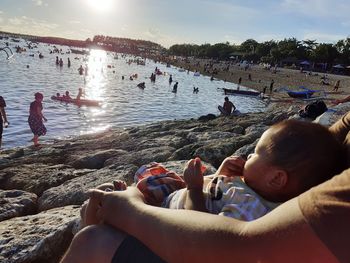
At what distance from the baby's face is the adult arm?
0.42m

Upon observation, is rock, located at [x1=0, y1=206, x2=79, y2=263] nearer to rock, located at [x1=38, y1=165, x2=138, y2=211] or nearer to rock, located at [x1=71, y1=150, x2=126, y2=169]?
rock, located at [x1=38, y1=165, x2=138, y2=211]

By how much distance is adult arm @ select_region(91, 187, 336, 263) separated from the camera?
5.06 ft

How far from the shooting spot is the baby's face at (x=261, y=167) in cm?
214

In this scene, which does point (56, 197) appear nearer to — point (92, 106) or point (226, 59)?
point (92, 106)

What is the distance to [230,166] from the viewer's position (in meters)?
2.58

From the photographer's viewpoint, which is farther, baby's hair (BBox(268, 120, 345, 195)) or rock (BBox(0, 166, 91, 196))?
rock (BBox(0, 166, 91, 196))

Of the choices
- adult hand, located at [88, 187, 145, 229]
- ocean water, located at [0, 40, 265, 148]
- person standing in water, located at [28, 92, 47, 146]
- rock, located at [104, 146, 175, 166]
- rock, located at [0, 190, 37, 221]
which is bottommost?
ocean water, located at [0, 40, 265, 148]

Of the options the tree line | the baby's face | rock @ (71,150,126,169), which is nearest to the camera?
the baby's face

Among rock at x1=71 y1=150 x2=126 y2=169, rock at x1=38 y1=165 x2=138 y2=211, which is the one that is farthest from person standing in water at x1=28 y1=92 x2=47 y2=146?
rock at x1=38 y1=165 x2=138 y2=211

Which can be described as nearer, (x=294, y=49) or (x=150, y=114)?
(x=150, y=114)

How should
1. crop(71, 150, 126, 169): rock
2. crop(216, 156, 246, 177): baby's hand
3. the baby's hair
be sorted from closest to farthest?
the baby's hair → crop(216, 156, 246, 177): baby's hand → crop(71, 150, 126, 169): rock

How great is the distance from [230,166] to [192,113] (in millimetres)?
26601

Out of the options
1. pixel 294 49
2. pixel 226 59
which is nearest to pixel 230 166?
pixel 294 49

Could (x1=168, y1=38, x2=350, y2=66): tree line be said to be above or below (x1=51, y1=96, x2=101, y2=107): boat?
above
